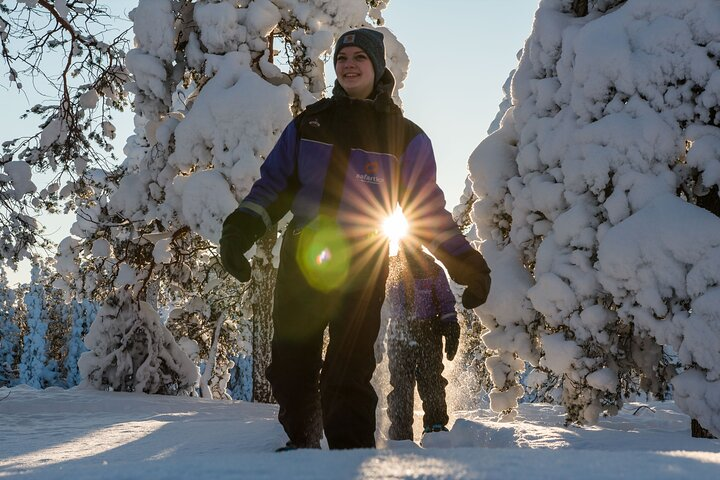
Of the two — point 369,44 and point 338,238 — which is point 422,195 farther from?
point 369,44

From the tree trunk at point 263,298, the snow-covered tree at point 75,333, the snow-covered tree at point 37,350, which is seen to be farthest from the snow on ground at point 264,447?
the snow-covered tree at point 37,350

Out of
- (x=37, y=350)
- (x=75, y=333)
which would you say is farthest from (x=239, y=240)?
(x=37, y=350)

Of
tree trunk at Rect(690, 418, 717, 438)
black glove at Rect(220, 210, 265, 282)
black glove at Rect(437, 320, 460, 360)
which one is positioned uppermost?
black glove at Rect(220, 210, 265, 282)

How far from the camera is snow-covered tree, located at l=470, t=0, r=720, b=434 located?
4.96 m

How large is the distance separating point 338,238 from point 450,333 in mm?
2658

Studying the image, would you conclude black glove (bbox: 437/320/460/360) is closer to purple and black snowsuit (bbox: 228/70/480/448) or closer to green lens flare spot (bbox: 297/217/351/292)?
purple and black snowsuit (bbox: 228/70/480/448)

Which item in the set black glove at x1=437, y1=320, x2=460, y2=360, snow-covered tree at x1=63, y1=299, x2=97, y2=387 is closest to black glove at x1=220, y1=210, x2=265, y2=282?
black glove at x1=437, y1=320, x2=460, y2=360

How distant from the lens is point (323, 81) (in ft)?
30.1

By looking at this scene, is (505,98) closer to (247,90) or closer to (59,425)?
(247,90)

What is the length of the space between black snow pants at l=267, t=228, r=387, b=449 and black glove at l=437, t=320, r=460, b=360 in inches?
93.2

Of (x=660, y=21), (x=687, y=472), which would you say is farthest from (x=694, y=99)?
(x=687, y=472)

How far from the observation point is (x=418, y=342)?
5.46m

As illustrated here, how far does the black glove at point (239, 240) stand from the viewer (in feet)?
9.28

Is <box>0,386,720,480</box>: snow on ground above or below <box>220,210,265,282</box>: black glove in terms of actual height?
below
